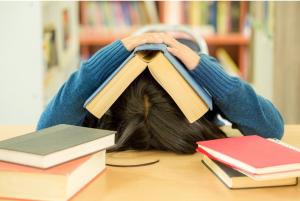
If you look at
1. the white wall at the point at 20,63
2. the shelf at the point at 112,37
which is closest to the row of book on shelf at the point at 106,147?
the white wall at the point at 20,63

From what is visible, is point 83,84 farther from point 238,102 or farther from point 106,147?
point 238,102

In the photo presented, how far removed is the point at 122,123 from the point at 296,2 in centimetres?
157

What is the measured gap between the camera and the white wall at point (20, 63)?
1857 mm

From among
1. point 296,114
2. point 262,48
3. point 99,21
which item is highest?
point 99,21

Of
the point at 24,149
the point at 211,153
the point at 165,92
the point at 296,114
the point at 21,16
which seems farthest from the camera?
the point at 296,114

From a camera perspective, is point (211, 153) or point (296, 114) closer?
point (211, 153)

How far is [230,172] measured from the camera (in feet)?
2.21

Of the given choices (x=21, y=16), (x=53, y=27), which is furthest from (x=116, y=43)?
(x=53, y=27)

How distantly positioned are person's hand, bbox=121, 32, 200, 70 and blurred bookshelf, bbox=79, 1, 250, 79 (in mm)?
2049

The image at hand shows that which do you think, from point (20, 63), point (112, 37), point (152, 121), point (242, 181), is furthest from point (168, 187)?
point (112, 37)

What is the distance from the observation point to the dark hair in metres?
0.86

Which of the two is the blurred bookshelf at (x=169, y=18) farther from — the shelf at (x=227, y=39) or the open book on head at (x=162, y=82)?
the open book on head at (x=162, y=82)

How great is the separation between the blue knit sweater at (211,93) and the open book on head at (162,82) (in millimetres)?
55

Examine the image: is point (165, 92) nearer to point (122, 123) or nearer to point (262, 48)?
point (122, 123)
